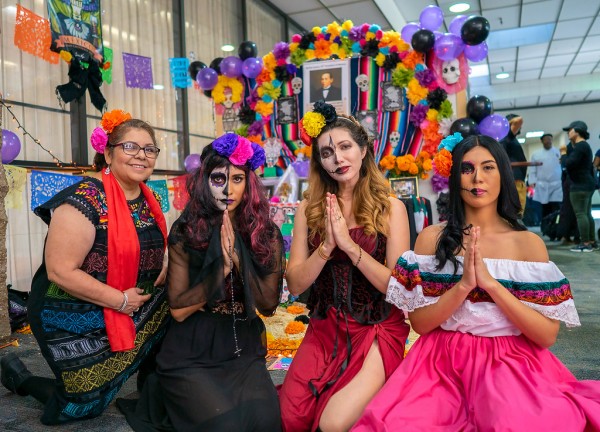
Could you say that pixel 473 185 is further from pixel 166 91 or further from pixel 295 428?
pixel 166 91

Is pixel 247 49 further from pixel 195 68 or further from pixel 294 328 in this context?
pixel 294 328

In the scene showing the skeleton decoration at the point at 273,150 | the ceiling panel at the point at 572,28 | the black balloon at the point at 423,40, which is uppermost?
the ceiling panel at the point at 572,28

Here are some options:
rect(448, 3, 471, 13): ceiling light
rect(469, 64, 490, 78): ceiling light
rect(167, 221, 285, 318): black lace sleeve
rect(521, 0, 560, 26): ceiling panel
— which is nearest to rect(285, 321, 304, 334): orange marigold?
rect(167, 221, 285, 318): black lace sleeve

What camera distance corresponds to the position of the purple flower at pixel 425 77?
4809mm

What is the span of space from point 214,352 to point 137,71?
12.1ft

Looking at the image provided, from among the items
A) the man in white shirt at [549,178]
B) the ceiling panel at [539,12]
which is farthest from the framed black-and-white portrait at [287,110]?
the man in white shirt at [549,178]

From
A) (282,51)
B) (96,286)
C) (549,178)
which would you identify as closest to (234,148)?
(96,286)

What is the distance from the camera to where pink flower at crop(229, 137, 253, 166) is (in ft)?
6.92

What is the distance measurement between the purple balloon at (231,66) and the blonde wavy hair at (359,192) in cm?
355

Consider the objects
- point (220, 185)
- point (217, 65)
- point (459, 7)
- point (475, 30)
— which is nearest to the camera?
point (220, 185)

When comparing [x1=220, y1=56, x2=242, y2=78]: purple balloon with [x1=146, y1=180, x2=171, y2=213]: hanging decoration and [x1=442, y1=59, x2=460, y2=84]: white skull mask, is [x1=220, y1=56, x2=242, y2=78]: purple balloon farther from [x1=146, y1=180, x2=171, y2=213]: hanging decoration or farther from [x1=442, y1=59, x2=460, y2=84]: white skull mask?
[x1=442, y1=59, x2=460, y2=84]: white skull mask

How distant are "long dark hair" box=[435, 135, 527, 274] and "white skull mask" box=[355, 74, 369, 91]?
11.1 feet

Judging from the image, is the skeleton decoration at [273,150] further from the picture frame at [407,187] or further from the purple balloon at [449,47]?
the purple balloon at [449,47]

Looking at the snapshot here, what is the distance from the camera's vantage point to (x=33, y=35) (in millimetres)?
3922
